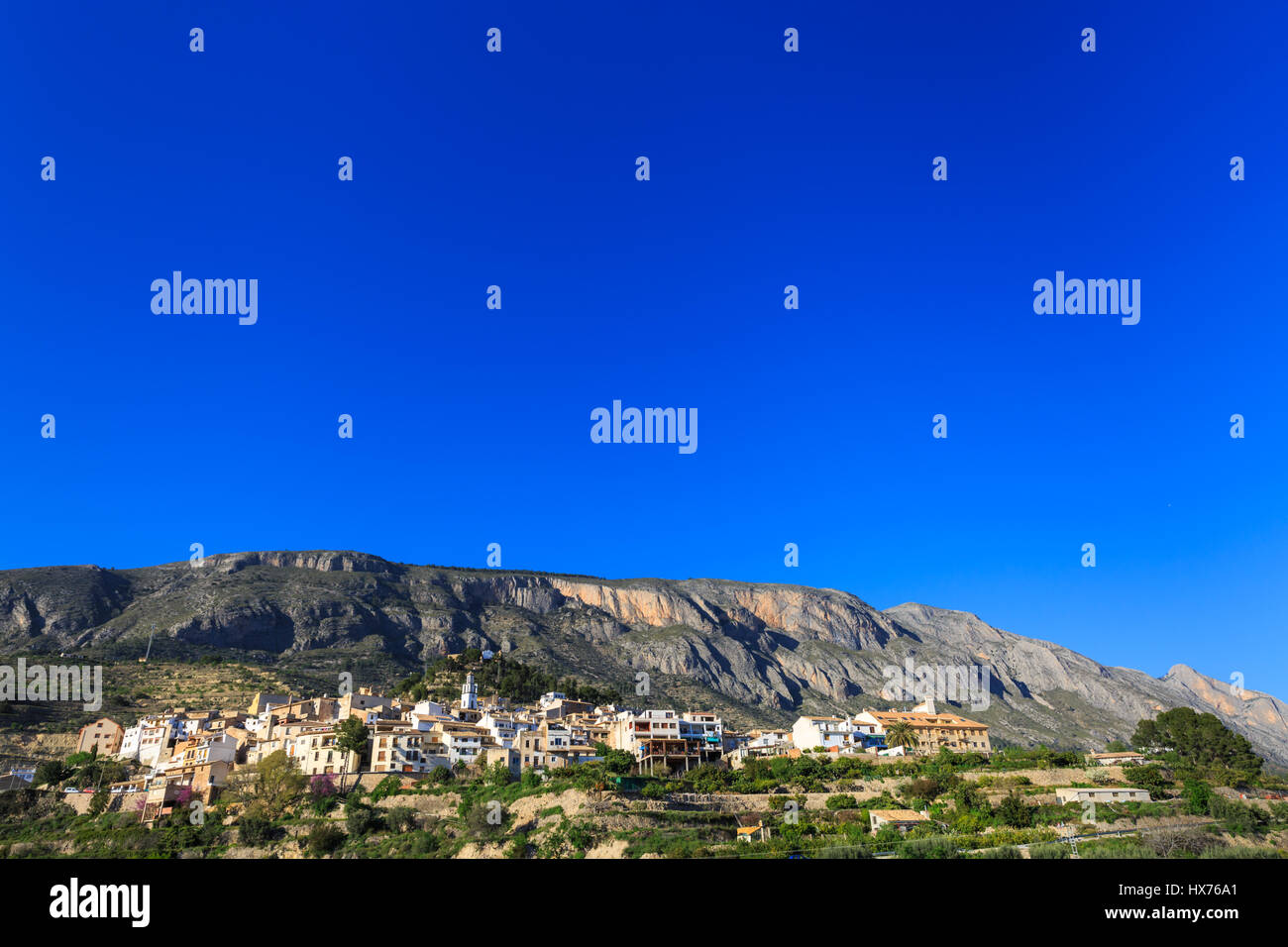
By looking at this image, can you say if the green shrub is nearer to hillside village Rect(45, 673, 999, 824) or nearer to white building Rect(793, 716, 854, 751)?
hillside village Rect(45, 673, 999, 824)

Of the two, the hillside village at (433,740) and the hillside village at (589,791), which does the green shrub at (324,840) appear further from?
the hillside village at (433,740)

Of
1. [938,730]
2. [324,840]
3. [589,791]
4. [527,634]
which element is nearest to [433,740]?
[324,840]

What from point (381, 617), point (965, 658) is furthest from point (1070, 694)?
point (381, 617)

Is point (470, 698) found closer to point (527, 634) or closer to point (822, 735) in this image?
point (822, 735)

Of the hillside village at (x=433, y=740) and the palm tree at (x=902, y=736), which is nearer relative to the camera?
the hillside village at (x=433, y=740)

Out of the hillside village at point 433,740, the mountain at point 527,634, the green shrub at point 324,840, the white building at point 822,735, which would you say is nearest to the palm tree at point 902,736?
the hillside village at point 433,740

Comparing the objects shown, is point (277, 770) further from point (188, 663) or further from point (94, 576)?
point (94, 576)

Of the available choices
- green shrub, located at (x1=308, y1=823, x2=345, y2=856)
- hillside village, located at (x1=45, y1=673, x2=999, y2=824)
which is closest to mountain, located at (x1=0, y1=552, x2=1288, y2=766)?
hillside village, located at (x1=45, y1=673, x2=999, y2=824)
